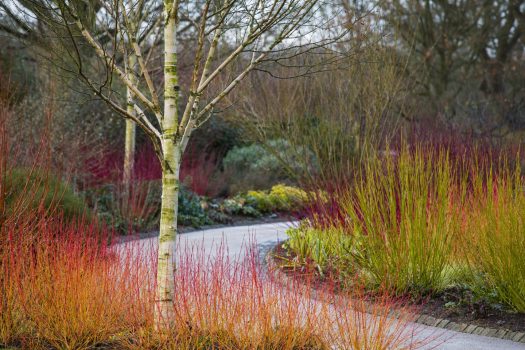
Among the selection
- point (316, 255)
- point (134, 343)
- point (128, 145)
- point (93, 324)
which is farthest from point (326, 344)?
point (128, 145)

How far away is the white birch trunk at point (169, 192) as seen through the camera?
4012 mm

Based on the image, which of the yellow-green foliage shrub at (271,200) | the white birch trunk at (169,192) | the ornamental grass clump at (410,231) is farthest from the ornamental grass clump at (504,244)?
the yellow-green foliage shrub at (271,200)

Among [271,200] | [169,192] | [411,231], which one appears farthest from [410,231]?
[271,200]

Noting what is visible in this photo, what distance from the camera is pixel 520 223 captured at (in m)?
5.37

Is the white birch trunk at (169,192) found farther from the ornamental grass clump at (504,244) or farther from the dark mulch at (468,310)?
the ornamental grass clump at (504,244)

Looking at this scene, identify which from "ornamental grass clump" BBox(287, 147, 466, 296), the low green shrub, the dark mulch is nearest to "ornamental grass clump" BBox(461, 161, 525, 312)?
the dark mulch

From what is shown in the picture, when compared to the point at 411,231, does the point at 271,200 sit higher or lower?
lower

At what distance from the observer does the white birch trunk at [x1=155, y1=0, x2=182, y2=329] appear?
4.01 meters

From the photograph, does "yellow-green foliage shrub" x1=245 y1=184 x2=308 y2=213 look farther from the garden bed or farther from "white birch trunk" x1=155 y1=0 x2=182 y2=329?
"white birch trunk" x1=155 y1=0 x2=182 y2=329

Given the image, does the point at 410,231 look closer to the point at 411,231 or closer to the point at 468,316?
the point at 411,231

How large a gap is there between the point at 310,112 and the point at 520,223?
4420mm

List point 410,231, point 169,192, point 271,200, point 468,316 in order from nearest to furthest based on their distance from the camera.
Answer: point 169,192 < point 468,316 < point 410,231 < point 271,200

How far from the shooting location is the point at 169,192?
4062 mm

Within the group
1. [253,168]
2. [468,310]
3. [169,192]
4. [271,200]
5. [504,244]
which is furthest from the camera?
[253,168]
